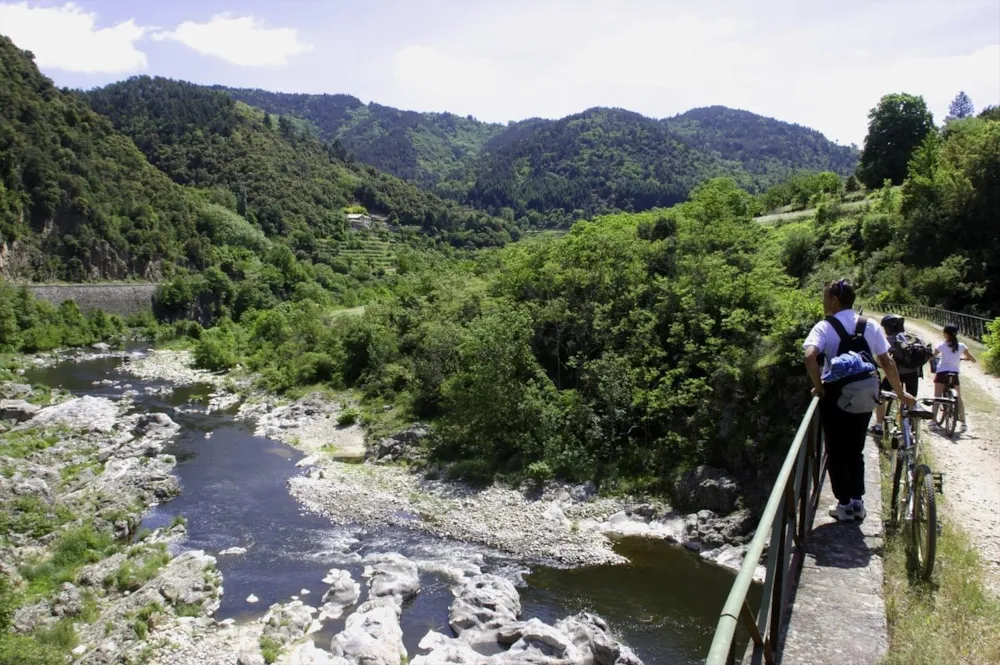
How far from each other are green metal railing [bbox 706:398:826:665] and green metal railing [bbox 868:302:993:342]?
2175 centimetres

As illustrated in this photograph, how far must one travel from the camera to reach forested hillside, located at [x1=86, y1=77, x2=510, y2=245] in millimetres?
119562

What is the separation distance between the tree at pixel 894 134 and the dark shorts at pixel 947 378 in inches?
1940

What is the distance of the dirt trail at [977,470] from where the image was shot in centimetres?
718

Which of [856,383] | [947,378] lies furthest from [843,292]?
[947,378]

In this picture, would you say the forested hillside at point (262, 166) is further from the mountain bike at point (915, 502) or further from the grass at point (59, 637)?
the mountain bike at point (915, 502)

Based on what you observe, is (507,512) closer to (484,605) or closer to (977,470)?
(484,605)

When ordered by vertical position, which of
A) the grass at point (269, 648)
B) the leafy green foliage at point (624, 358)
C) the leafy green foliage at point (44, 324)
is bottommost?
the leafy green foliage at point (44, 324)

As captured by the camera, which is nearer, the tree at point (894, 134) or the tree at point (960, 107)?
the tree at point (894, 134)

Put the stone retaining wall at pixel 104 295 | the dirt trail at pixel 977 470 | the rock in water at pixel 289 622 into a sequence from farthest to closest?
the stone retaining wall at pixel 104 295
the rock in water at pixel 289 622
the dirt trail at pixel 977 470

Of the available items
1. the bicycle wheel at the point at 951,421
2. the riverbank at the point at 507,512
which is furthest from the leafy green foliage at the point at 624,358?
the bicycle wheel at the point at 951,421

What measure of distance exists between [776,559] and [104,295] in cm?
8142

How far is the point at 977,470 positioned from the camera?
9.62m

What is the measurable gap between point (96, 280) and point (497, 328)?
6672 cm

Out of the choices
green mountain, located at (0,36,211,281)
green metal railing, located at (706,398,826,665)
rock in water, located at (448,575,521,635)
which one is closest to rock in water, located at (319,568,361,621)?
rock in water, located at (448,575,521,635)
